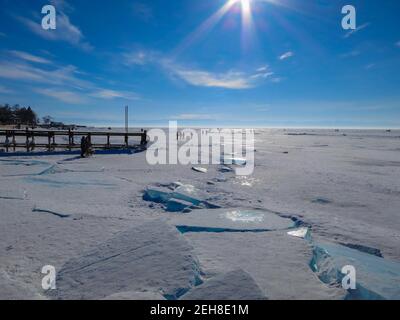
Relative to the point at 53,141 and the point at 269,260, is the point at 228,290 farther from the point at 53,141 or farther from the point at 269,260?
the point at 53,141

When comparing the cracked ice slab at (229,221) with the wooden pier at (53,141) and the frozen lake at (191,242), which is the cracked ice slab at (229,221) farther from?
the wooden pier at (53,141)

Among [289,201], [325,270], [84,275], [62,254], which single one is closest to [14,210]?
[62,254]

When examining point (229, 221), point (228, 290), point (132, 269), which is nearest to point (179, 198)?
point (229, 221)

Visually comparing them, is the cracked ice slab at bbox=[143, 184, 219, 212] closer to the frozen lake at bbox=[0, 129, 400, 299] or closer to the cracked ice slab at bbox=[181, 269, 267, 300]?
the frozen lake at bbox=[0, 129, 400, 299]

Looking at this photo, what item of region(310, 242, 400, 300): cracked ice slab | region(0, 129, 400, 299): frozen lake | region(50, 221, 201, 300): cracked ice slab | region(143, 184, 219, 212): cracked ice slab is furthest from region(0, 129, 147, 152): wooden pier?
region(310, 242, 400, 300): cracked ice slab

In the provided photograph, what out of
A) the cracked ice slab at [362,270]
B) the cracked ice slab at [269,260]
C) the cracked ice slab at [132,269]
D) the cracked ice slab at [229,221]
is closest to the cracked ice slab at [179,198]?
the cracked ice slab at [229,221]
